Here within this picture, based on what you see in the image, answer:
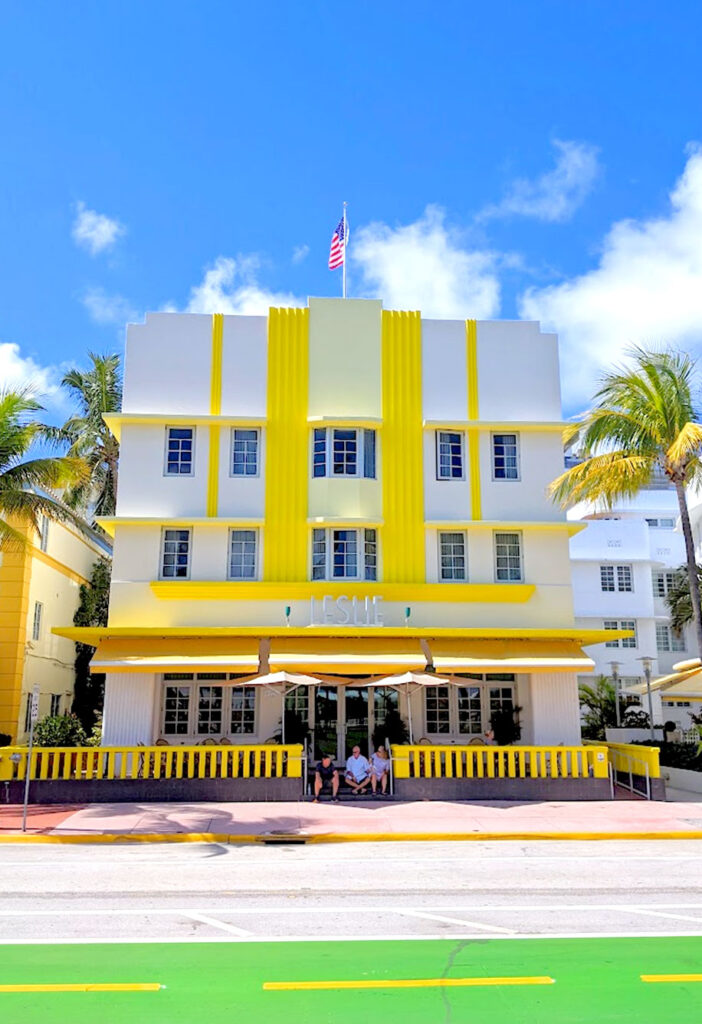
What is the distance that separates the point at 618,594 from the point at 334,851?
27166 millimetres

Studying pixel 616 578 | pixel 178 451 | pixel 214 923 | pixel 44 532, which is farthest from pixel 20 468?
pixel 616 578

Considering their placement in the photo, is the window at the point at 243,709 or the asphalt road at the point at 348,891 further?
the window at the point at 243,709

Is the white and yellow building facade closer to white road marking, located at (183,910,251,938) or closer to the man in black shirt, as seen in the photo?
the man in black shirt

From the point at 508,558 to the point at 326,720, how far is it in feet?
20.9

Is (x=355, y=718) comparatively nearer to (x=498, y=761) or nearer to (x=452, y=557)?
(x=498, y=761)

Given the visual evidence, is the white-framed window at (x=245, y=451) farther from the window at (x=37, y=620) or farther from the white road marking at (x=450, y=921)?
the white road marking at (x=450, y=921)

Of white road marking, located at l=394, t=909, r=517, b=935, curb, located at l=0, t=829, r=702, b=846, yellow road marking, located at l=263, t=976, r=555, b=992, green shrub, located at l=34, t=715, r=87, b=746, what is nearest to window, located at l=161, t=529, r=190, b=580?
green shrub, located at l=34, t=715, r=87, b=746

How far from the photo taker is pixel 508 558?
24.2 metres

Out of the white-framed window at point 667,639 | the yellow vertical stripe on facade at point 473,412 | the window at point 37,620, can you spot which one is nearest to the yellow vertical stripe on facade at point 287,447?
the yellow vertical stripe on facade at point 473,412

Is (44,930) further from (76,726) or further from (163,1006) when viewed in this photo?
(76,726)

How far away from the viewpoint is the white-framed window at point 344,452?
78.9 feet

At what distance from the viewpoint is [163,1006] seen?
6.99m

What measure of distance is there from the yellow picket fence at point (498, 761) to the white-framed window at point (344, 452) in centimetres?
747

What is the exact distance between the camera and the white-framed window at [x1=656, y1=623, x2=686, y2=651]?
133ft
